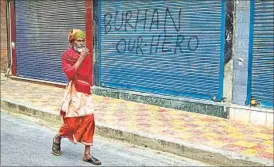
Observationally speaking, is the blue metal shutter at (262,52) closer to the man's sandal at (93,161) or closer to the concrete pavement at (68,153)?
the concrete pavement at (68,153)

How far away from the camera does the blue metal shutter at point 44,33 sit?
11805 millimetres

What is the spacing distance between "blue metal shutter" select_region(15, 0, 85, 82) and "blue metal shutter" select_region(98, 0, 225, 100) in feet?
4.60

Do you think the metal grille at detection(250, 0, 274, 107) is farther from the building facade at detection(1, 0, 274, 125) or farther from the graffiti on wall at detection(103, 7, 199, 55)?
the graffiti on wall at detection(103, 7, 199, 55)

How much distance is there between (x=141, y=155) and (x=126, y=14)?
476 centimetres

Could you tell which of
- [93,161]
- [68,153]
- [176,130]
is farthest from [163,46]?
[93,161]

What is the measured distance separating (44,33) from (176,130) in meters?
7.24

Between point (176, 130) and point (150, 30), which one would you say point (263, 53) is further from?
point (150, 30)

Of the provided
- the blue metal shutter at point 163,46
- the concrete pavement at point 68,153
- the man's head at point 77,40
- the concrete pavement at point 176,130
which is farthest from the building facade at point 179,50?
the man's head at point 77,40

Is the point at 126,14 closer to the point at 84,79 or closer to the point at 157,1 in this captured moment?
the point at 157,1

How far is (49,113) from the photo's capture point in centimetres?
839

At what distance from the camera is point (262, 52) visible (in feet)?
24.5

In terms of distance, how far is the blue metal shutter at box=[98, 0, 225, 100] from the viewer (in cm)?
824

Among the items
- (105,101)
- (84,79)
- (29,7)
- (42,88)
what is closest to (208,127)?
(84,79)

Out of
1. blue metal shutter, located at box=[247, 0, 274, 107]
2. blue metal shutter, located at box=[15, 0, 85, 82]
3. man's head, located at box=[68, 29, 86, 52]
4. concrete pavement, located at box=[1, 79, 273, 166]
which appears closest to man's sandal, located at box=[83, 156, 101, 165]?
concrete pavement, located at box=[1, 79, 273, 166]
